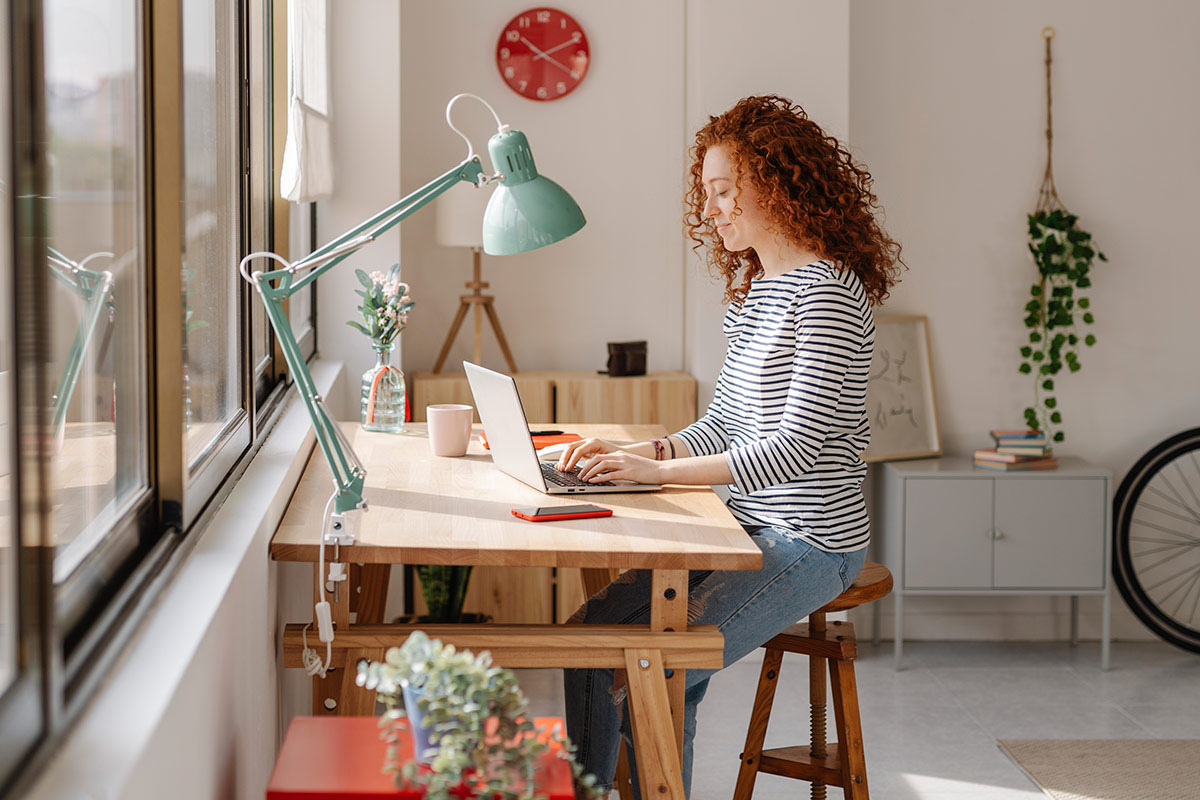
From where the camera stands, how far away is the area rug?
301 centimetres

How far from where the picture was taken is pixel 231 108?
2.08 metres

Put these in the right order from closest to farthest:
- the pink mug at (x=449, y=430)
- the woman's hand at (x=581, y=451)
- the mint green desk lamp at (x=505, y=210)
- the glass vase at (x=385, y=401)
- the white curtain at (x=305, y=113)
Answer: the mint green desk lamp at (x=505, y=210) → the woman's hand at (x=581, y=451) → the pink mug at (x=449, y=430) → the white curtain at (x=305, y=113) → the glass vase at (x=385, y=401)

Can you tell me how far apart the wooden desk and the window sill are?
9 cm

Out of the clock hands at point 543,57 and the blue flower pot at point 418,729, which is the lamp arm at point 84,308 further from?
the clock hands at point 543,57

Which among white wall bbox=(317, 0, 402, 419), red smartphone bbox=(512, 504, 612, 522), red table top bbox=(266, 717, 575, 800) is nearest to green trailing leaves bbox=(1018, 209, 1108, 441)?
white wall bbox=(317, 0, 402, 419)

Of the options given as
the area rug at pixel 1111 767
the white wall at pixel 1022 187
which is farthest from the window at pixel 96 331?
the white wall at pixel 1022 187

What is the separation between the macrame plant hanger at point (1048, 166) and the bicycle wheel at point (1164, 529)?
95cm

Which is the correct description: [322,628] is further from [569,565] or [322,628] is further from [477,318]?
[477,318]

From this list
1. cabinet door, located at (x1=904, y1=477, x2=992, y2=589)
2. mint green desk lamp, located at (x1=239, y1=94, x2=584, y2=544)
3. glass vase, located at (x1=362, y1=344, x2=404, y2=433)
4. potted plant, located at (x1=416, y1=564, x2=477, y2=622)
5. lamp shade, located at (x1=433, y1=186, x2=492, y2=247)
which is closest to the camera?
mint green desk lamp, located at (x1=239, y1=94, x2=584, y2=544)

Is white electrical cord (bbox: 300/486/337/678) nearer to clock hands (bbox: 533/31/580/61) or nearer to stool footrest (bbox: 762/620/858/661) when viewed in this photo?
stool footrest (bbox: 762/620/858/661)

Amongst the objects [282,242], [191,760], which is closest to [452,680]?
[191,760]

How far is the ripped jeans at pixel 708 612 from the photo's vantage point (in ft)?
6.89

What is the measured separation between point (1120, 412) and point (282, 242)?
3.12m

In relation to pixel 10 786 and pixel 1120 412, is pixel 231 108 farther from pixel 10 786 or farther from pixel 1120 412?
pixel 1120 412
